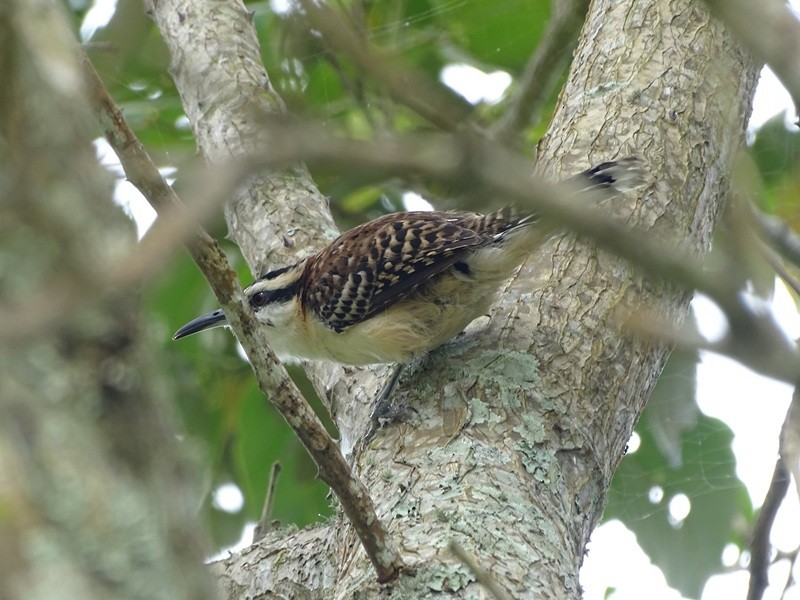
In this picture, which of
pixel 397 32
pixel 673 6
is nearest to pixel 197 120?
pixel 397 32

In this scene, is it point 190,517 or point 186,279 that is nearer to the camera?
point 190,517

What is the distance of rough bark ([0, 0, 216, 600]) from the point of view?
1.03 m

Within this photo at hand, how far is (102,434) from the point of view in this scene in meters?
1.12

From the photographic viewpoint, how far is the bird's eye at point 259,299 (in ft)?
15.5

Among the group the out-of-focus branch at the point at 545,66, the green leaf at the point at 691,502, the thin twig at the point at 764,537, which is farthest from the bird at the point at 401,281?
the thin twig at the point at 764,537

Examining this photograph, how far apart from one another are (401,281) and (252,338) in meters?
1.98

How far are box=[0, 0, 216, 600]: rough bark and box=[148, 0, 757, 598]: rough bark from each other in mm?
1563

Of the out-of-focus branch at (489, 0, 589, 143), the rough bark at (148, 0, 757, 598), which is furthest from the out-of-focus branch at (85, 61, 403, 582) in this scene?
the out-of-focus branch at (489, 0, 589, 143)

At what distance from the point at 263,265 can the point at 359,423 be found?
1192mm

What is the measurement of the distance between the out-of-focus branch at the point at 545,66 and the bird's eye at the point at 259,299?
135 centimetres

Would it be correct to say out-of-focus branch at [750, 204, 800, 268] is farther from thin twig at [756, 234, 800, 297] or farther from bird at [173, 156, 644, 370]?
bird at [173, 156, 644, 370]

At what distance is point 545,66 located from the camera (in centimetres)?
497

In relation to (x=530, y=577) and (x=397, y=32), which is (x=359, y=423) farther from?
(x=397, y=32)

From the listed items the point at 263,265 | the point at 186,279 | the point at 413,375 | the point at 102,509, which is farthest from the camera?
the point at 186,279
